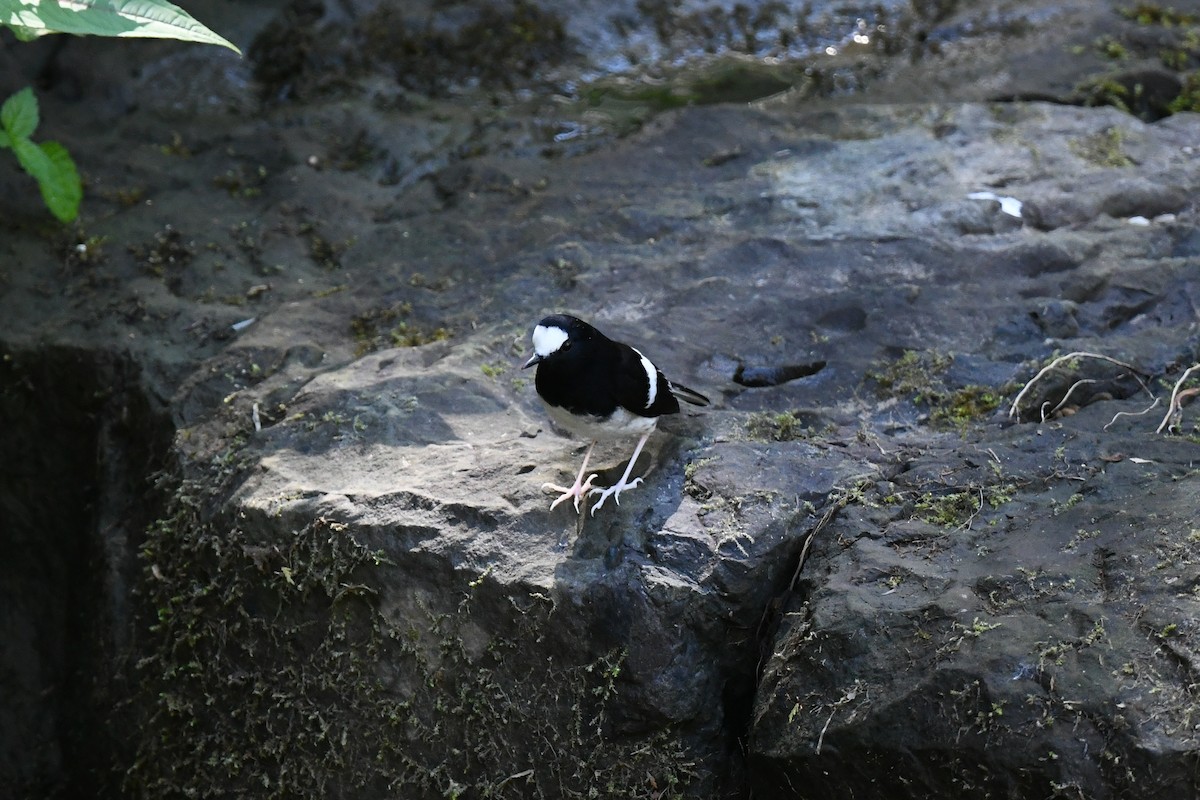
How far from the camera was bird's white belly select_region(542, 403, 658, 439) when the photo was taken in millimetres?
3752

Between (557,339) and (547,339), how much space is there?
0.13 ft

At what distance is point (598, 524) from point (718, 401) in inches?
40.6

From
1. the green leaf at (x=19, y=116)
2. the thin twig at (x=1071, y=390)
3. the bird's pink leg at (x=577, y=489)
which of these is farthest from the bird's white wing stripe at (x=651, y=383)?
the green leaf at (x=19, y=116)

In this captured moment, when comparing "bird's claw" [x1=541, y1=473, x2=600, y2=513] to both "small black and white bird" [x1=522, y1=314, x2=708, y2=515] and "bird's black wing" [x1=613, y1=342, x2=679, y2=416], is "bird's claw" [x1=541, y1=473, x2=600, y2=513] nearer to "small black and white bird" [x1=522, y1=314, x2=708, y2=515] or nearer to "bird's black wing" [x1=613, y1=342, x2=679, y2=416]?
"small black and white bird" [x1=522, y1=314, x2=708, y2=515]

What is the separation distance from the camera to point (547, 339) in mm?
3689

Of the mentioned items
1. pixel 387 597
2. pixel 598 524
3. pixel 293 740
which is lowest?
pixel 293 740

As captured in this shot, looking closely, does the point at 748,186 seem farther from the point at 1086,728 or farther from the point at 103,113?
the point at 103,113

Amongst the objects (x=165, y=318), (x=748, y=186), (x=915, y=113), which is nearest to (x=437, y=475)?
(x=165, y=318)

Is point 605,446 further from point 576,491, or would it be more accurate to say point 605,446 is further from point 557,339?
point 557,339

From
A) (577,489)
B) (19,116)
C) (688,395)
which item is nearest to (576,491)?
(577,489)

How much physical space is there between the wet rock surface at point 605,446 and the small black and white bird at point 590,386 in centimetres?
18

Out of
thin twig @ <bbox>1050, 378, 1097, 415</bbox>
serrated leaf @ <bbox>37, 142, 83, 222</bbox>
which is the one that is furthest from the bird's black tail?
serrated leaf @ <bbox>37, 142, 83, 222</bbox>

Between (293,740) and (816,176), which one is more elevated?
(816,176)

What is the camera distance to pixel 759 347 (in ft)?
16.0
